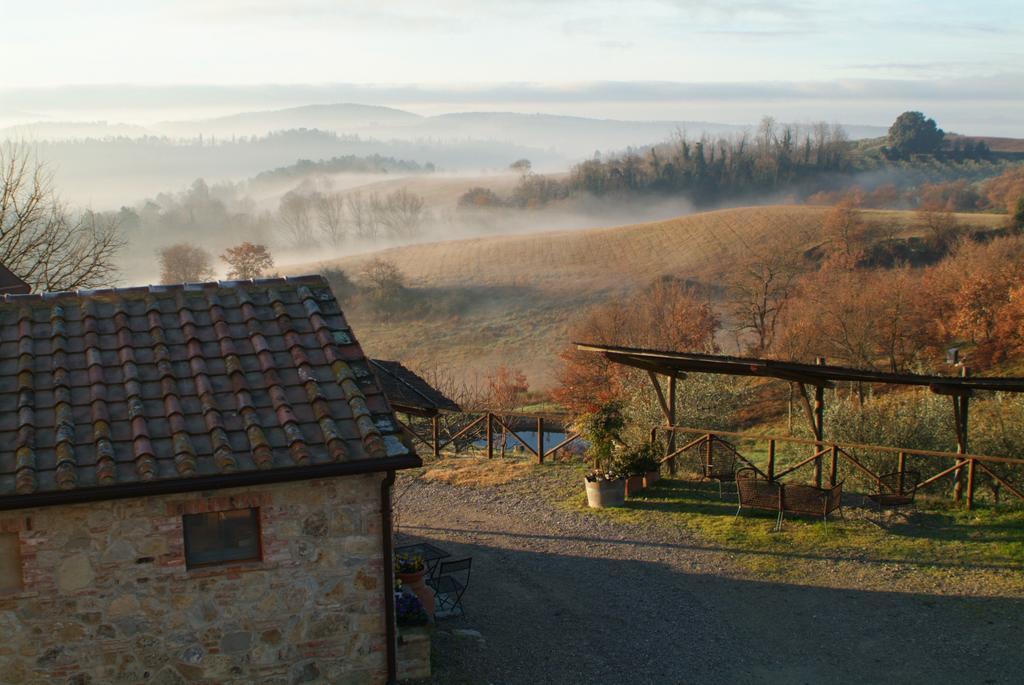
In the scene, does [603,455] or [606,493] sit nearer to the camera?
[606,493]

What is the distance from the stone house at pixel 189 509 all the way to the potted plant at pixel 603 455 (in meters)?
7.39

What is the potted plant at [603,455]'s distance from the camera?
15109 mm

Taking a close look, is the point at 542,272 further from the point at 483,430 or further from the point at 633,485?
the point at 633,485

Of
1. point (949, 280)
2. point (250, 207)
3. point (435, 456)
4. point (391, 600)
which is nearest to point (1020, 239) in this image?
point (949, 280)

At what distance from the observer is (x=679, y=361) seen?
48.5 feet

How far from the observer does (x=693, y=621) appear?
420 inches

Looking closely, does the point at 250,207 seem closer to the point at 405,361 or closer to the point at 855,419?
the point at 405,361

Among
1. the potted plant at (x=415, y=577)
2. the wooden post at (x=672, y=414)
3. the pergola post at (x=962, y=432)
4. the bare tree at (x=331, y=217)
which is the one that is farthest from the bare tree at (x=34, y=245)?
the bare tree at (x=331, y=217)

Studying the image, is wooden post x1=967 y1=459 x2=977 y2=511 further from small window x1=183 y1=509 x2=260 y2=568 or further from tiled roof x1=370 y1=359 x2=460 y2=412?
small window x1=183 y1=509 x2=260 y2=568

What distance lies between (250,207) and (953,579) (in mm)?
147412

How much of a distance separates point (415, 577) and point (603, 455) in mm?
6351

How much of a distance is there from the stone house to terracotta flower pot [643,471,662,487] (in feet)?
26.8

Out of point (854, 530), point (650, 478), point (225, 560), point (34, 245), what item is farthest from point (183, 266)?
point (225, 560)

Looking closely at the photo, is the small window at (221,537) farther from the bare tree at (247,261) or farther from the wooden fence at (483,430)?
the bare tree at (247,261)
